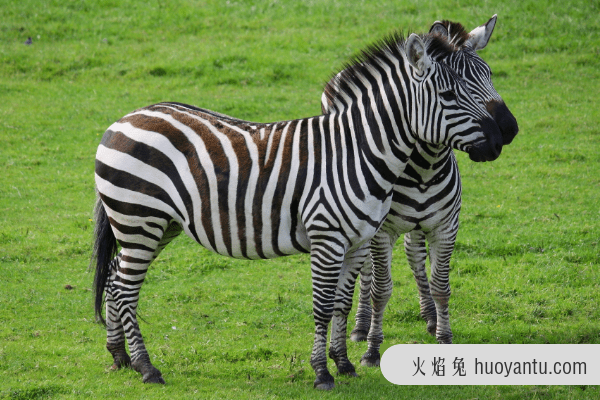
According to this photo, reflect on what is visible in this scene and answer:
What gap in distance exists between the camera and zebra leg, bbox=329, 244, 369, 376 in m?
6.70

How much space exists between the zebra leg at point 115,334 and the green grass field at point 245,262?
205mm

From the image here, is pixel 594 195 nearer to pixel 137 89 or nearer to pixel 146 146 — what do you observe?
pixel 146 146

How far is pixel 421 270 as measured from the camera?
8.19 meters

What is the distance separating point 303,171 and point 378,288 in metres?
2.04

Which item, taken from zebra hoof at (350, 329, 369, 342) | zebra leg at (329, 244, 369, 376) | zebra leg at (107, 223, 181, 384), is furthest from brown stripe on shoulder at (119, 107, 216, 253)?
zebra hoof at (350, 329, 369, 342)

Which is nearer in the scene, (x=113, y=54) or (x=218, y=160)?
(x=218, y=160)

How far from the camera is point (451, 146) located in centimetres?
625

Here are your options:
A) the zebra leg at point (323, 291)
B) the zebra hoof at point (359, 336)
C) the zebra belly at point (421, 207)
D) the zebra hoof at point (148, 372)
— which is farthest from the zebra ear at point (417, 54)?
the zebra hoof at point (148, 372)

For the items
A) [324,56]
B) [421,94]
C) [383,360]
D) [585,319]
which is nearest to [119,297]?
[383,360]

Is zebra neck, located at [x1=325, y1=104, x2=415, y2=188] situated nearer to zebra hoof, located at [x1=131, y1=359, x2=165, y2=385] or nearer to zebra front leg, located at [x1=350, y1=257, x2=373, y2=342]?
zebra front leg, located at [x1=350, y1=257, x2=373, y2=342]

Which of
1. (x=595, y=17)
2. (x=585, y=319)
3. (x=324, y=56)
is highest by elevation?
(x=595, y=17)

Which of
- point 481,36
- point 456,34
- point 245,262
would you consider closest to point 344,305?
point 456,34

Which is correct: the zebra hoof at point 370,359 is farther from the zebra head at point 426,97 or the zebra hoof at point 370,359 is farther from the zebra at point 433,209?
the zebra head at point 426,97

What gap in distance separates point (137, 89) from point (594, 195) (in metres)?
11.7
